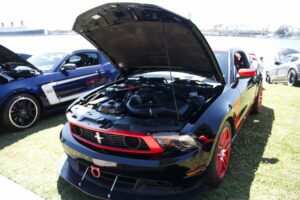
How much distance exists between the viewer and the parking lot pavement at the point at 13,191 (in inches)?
111

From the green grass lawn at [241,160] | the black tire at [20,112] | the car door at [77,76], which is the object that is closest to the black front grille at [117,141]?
the green grass lawn at [241,160]

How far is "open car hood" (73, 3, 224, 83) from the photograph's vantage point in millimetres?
2781

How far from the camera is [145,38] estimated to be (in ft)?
11.6

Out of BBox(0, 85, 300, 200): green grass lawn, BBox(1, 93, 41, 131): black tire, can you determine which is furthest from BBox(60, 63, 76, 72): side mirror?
BBox(0, 85, 300, 200): green grass lawn

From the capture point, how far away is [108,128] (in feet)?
8.10

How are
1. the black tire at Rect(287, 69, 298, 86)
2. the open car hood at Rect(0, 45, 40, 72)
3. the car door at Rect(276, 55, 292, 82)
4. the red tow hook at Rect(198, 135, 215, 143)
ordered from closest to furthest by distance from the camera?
the red tow hook at Rect(198, 135, 215, 143), the open car hood at Rect(0, 45, 40, 72), the black tire at Rect(287, 69, 298, 86), the car door at Rect(276, 55, 292, 82)

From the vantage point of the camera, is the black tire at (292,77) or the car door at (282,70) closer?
the black tire at (292,77)

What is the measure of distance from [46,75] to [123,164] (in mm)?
3502

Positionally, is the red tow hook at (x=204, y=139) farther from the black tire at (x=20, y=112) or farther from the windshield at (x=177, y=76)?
the black tire at (x=20, y=112)

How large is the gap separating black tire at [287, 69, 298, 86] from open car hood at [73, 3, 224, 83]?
22.3 feet

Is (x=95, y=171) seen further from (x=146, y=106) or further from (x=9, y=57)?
(x=9, y=57)

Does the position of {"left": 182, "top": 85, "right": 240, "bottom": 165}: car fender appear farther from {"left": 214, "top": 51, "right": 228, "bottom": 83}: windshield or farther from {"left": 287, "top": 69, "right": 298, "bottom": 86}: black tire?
{"left": 287, "top": 69, "right": 298, "bottom": 86}: black tire

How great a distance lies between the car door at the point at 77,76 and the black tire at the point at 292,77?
632cm

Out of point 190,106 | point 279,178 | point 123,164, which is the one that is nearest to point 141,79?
point 190,106
